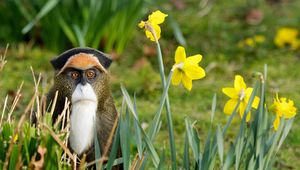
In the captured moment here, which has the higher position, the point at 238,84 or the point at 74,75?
the point at 74,75

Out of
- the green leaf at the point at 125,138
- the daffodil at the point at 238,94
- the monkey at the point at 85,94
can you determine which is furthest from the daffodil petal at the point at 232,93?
the monkey at the point at 85,94

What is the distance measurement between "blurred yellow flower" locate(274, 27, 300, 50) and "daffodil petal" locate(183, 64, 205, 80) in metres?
3.67

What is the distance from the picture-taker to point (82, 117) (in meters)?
2.95

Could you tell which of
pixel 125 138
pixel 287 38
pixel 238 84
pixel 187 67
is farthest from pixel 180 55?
pixel 287 38

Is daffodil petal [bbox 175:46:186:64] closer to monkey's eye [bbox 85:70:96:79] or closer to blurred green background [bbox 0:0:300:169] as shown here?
monkey's eye [bbox 85:70:96:79]

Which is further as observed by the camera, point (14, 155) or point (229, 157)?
point (229, 157)

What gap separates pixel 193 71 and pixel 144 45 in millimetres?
3609

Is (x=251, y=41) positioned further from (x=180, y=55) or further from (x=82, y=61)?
(x=180, y=55)

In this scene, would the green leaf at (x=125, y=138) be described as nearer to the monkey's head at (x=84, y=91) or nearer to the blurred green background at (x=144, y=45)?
the monkey's head at (x=84, y=91)

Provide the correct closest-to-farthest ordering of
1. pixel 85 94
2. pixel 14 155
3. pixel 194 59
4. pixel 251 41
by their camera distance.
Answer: pixel 14 155
pixel 194 59
pixel 85 94
pixel 251 41

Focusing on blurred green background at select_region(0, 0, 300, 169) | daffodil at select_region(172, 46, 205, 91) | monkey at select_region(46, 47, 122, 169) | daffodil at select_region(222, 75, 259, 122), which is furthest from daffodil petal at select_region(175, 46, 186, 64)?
blurred green background at select_region(0, 0, 300, 169)

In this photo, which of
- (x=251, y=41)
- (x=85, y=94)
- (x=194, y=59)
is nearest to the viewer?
(x=194, y=59)

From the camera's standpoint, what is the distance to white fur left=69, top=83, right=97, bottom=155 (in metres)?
2.93

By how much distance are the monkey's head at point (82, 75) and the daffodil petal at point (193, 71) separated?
19.4 inches
